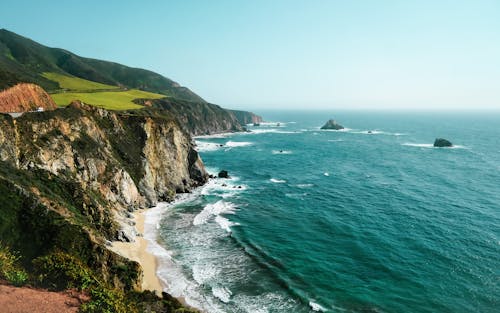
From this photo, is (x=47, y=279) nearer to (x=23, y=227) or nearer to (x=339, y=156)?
(x=23, y=227)

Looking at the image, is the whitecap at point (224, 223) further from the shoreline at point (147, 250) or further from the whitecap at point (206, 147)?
the whitecap at point (206, 147)

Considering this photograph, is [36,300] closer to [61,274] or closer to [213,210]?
[61,274]

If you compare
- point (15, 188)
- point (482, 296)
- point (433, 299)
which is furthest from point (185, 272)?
point (482, 296)

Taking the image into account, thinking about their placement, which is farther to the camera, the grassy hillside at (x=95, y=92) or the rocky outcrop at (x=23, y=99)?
the grassy hillside at (x=95, y=92)

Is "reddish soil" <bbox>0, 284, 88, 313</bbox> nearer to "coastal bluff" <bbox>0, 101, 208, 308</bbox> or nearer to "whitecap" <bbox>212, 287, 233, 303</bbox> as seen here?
"coastal bluff" <bbox>0, 101, 208, 308</bbox>

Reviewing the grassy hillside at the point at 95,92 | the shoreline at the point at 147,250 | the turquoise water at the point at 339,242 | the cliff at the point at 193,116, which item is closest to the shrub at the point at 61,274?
the shoreline at the point at 147,250

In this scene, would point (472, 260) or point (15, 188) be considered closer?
point (15, 188)

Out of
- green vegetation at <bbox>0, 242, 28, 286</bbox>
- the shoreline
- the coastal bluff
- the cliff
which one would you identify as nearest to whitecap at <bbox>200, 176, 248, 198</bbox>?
the coastal bluff
